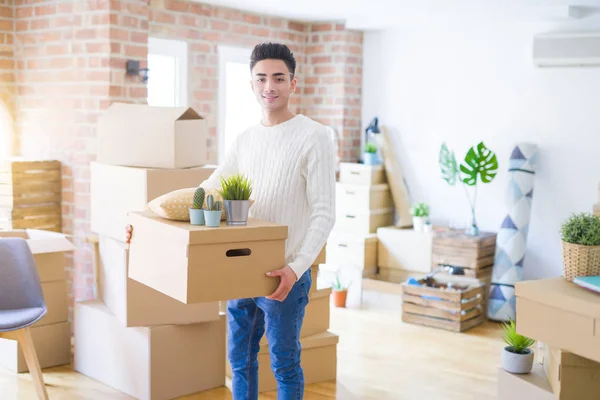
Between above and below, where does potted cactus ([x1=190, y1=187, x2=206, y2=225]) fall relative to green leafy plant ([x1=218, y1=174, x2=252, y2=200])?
below

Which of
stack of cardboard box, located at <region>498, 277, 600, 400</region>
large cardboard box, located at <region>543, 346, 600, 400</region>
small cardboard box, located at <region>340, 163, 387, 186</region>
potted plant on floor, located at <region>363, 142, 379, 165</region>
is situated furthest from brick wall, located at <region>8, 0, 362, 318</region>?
large cardboard box, located at <region>543, 346, 600, 400</region>

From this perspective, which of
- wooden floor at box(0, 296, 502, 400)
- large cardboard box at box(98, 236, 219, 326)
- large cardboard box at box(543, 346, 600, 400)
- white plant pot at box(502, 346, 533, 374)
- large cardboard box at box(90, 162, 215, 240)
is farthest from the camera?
wooden floor at box(0, 296, 502, 400)

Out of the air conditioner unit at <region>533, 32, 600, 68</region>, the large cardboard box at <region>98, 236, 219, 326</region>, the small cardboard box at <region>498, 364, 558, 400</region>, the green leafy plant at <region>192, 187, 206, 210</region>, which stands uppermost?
the air conditioner unit at <region>533, 32, 600, 68</region>

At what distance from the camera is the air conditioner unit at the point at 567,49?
17.6ft

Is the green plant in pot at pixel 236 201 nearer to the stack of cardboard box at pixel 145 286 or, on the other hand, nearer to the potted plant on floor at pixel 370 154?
the stack of cardboard box at pixel 145 286

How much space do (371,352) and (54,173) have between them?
2132 mm

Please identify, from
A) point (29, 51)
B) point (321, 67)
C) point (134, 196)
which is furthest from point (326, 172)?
point (321, 67)

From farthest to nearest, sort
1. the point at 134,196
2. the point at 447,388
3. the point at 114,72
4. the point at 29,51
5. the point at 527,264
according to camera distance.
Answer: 1. the point at 527,264
2. the point at 29,51
3. the point at 114,72
4. the point at 447,388
5. the point at 134,196

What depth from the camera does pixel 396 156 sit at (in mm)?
6516

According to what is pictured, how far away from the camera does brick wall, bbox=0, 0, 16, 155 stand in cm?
492

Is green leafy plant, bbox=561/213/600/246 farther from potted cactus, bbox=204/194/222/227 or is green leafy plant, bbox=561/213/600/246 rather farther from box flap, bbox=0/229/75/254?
box flap, bbox=0/229/75/254

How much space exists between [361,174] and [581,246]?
3656 millimetres

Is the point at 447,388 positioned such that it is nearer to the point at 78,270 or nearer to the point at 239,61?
the point at 78,270

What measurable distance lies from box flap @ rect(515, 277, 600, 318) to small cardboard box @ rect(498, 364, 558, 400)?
1.94 feet
